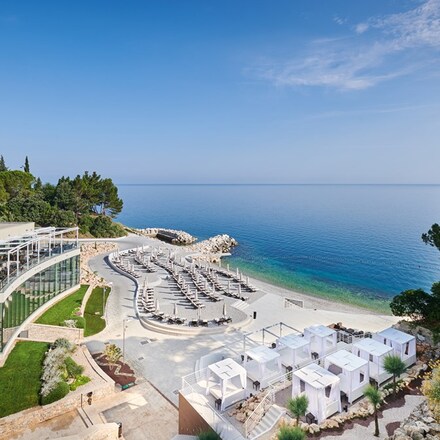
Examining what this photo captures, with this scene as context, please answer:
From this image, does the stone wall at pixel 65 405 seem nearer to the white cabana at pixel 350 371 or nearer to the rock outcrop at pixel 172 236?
the white cabana at pixel 350 371

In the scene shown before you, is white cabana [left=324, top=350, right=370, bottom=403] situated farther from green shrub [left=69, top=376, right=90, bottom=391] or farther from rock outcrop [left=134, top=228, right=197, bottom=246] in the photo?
rock outcrop [left=134, top=228, right=197, bottom=246]

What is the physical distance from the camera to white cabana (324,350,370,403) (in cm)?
1234

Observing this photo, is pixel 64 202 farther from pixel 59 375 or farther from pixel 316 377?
pixel 316 377

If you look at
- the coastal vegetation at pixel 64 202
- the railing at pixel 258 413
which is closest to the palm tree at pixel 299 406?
the railing at pixel 258 413

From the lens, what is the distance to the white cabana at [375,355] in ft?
44.6

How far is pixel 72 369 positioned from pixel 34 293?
314 inches

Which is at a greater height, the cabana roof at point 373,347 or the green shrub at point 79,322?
the cabana roof at point 373,347

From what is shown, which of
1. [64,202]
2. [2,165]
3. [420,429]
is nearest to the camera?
[420,429]

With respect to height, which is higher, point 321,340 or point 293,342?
point 293,342

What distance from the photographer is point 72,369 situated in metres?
14.1

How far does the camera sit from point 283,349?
48.9 ft

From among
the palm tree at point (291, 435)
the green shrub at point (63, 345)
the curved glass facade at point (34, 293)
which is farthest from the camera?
the curved glass facade at point (34, 293)

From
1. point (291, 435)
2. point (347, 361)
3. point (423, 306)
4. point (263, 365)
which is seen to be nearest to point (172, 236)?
point (423, 306)

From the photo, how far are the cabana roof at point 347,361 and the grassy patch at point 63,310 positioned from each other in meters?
14.8
